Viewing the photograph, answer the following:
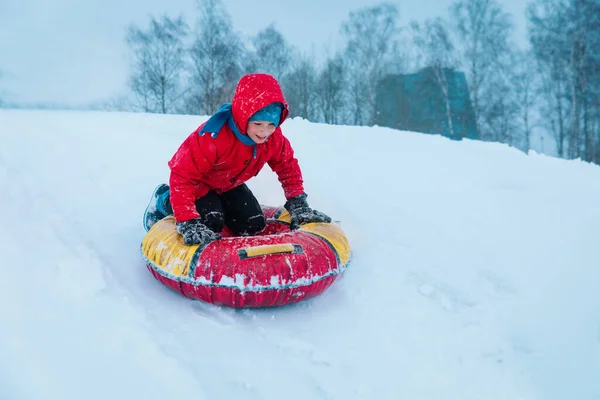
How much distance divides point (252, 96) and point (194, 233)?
72 cm

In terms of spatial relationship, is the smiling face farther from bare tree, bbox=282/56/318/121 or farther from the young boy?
bare tree, bbox=282/56/318/121

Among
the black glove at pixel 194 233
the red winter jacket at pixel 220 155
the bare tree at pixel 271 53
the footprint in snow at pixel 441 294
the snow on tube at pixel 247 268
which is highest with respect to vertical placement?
the bare tree at pixel 271 53

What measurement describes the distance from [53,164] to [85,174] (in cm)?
30

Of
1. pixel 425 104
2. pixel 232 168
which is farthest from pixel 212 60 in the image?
pixel 232 168

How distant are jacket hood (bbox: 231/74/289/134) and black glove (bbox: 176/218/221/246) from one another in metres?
0.55

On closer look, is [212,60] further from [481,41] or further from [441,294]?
[441,294]

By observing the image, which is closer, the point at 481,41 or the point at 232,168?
the point at 232,168

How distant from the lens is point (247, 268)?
1.94m

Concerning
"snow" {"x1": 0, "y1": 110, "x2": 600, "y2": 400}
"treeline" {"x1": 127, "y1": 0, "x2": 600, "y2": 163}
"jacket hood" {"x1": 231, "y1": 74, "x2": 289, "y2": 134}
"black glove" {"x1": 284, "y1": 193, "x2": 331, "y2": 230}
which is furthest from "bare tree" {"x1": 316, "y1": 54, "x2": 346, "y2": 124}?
"jacket hood" {"x1": 231, "y1": 74, "x2": 289, "y2": 134}

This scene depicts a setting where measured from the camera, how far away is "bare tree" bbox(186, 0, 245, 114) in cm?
1780

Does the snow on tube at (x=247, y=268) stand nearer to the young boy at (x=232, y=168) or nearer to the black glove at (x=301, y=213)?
the young boy at (x=232, y=168)

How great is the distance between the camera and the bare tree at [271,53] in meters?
19.8

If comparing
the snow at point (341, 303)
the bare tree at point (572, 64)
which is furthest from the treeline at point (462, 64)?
the snow at point (341, 303)

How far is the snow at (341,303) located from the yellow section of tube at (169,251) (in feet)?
0.52
